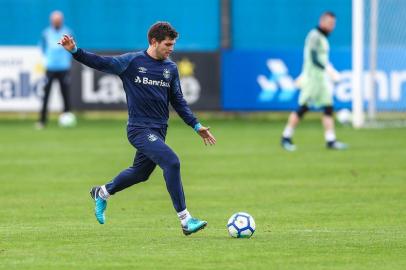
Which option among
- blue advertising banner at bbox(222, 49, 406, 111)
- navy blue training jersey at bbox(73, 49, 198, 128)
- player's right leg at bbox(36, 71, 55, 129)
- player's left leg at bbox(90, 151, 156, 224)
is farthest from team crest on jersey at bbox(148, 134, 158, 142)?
blue advertising banner at bbox(222, 49, 406, 111)

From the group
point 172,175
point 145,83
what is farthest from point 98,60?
point 172,175

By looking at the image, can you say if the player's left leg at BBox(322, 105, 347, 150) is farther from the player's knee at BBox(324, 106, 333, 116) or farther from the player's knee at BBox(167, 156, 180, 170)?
the player's knee at BBox(167, 156, 180, 170)

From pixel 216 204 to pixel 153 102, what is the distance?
Answer: 309cm

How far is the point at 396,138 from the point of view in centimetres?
2356

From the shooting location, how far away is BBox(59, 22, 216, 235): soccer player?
11.1 meters

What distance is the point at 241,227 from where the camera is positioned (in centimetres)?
1095

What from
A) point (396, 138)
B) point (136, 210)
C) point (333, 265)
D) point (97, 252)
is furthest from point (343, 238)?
point (396, 138)

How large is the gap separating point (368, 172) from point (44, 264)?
9023 mm

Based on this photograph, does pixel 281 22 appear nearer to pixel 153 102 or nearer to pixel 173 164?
pixel 153 102

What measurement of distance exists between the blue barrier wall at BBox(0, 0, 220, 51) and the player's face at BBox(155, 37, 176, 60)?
18.3m

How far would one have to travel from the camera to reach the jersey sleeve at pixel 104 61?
1109cm

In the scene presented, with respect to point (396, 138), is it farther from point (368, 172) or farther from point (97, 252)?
point (97, 252)

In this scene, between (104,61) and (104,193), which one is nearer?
(104,61)

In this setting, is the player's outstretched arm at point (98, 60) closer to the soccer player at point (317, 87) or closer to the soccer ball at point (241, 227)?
the soccer ball at point (241, 227)
